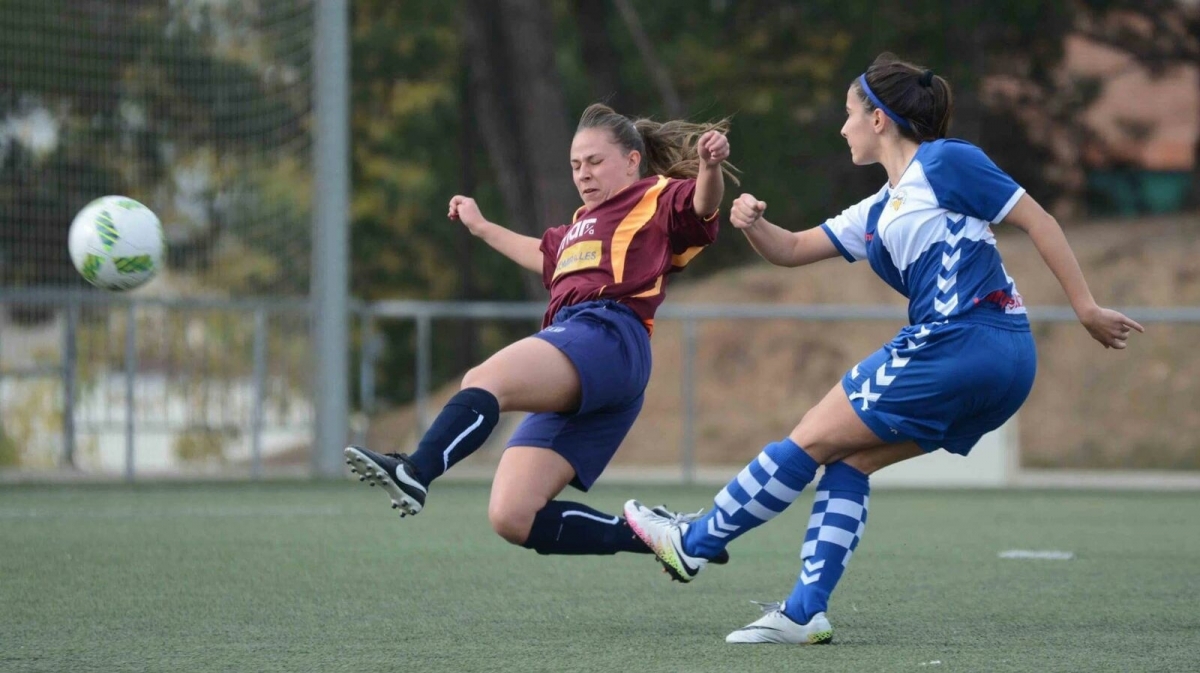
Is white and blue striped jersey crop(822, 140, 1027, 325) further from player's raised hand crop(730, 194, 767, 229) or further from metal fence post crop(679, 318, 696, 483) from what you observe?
metal fence post crop(679, 318, 696, 483)

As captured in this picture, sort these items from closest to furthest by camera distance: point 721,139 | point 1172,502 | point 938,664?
point 938,664, point 721,139, point 1172,502

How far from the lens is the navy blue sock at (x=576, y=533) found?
545 cm

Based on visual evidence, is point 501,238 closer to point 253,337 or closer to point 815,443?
point 815,443

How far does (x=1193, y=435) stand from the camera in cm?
1667

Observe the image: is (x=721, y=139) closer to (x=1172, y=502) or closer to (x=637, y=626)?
(x=637, y=626)

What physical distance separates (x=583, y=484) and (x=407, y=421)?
10590mm

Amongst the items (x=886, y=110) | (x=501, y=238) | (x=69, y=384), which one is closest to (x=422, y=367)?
(x=69, y=384)

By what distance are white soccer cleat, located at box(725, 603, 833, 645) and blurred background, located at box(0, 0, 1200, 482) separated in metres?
8.82

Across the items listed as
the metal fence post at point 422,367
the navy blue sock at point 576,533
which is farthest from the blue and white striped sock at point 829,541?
the metal fence post at point 422,367

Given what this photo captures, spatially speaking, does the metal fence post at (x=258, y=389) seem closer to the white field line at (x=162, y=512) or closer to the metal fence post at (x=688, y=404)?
the white field line at (x=162, y=512)

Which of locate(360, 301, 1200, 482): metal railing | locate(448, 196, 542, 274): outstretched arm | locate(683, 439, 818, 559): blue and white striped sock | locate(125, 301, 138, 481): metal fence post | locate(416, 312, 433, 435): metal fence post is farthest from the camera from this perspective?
locate(416, 312, 433, 435): metal fence post

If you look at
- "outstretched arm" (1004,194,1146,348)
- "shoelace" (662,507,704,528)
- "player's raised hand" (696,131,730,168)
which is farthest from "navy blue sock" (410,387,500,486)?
"outstretched arm" (1004,194,1146,348)

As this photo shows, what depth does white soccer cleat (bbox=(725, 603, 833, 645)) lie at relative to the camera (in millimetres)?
4789

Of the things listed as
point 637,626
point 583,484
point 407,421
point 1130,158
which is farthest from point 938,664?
point 1130,158
